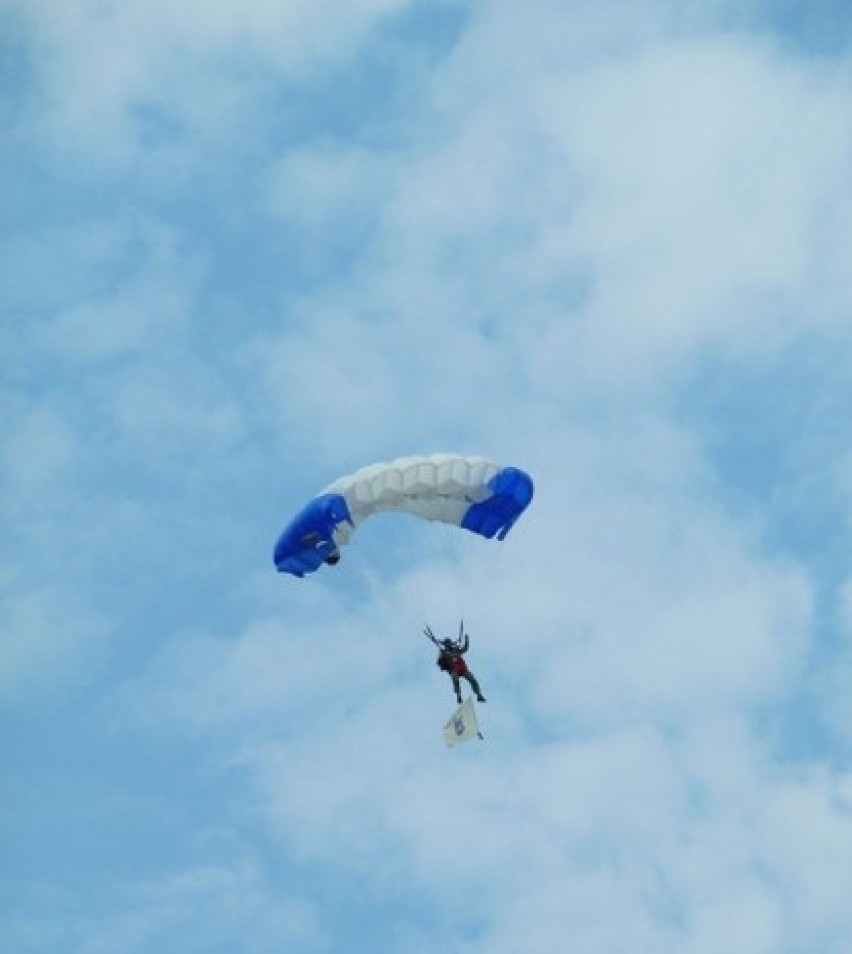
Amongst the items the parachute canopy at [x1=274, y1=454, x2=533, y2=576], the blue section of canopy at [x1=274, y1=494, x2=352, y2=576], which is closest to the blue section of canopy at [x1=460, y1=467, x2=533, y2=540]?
the parachute canopy at [x1=274, y1=454, x2=533, y2=576]

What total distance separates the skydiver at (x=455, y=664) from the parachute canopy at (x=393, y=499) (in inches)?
117

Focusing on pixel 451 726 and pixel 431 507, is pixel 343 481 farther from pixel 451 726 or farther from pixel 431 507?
pixel 451 726

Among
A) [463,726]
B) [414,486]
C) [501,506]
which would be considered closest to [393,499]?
[414,486]

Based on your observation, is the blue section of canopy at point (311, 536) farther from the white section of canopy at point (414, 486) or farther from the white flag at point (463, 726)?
the white flag at point (463, 726)

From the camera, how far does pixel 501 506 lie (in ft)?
172

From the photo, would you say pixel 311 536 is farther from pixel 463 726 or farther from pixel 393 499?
pixel 463 726

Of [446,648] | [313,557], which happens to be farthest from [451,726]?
[313,557]

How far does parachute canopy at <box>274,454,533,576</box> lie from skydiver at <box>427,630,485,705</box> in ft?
9.78

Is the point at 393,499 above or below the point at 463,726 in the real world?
above

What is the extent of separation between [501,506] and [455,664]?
3920mm

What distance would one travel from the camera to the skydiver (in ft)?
168

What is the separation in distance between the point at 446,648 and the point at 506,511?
361 cm

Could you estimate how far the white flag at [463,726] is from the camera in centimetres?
5109

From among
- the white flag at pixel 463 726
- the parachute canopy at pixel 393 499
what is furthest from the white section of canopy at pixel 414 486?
the white flag at pixel 463 726
